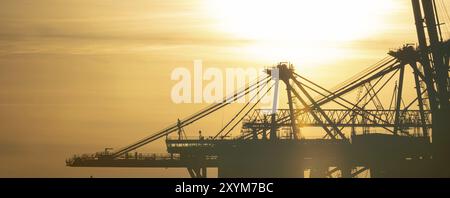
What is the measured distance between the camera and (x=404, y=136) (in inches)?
6521

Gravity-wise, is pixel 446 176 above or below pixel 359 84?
below

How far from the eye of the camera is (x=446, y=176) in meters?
151

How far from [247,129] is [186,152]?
896 centimetres

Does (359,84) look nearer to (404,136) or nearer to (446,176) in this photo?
(404,136)

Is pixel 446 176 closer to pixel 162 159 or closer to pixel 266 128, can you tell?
pixel 266 128

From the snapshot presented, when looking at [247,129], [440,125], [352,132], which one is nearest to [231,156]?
[247,129]
